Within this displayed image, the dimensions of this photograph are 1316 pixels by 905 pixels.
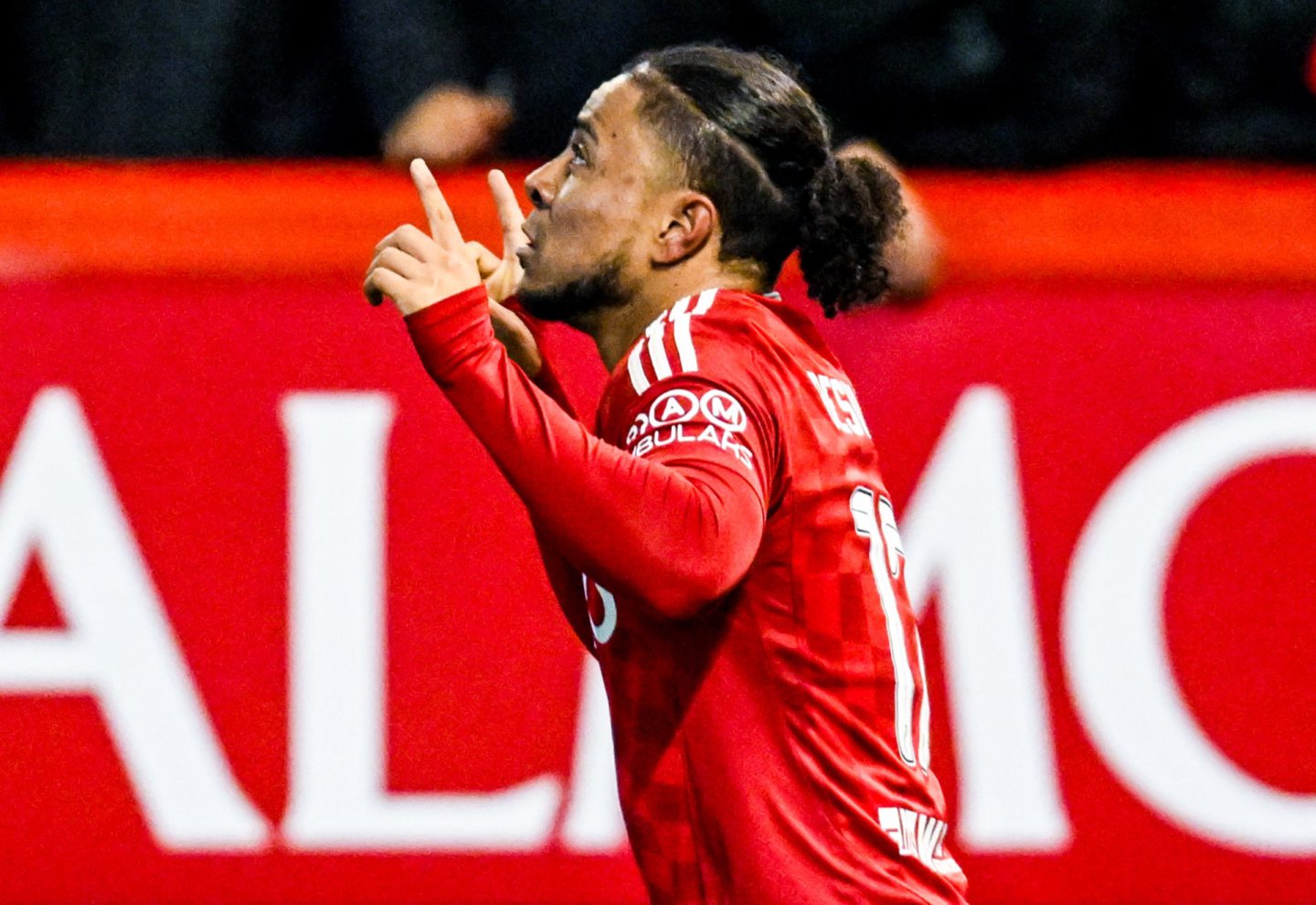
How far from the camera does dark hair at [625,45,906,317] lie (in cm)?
207

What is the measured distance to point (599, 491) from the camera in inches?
68.4

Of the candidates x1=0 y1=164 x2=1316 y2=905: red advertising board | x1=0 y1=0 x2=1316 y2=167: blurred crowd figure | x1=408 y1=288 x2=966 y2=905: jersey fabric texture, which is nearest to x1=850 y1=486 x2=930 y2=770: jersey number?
x1=408 y1=288 x2=966 y2=905: jersey fabric texture

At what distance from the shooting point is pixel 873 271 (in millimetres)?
2215

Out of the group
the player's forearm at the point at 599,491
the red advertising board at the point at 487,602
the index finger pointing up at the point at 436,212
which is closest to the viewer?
the player's forearm at the point at 599,491

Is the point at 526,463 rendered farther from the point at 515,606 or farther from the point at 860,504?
Result: the point at 515,606

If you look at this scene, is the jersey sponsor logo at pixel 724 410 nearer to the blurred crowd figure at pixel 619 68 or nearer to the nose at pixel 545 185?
the nose at pixel 545 185

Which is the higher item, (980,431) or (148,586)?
(980,431)

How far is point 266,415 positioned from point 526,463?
172 centimetres

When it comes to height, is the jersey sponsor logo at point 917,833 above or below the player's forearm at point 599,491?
below

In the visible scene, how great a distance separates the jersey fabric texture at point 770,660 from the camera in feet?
6.17

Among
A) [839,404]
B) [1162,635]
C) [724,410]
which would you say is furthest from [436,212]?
[1162,635]

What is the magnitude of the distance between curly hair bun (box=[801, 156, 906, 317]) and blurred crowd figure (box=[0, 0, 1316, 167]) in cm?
127

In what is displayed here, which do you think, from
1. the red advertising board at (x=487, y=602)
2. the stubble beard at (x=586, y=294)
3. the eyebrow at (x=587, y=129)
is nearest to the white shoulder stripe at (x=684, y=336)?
the stubble beard at (x=586, y=294)

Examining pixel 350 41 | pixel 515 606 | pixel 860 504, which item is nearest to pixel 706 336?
pixel 860 504
